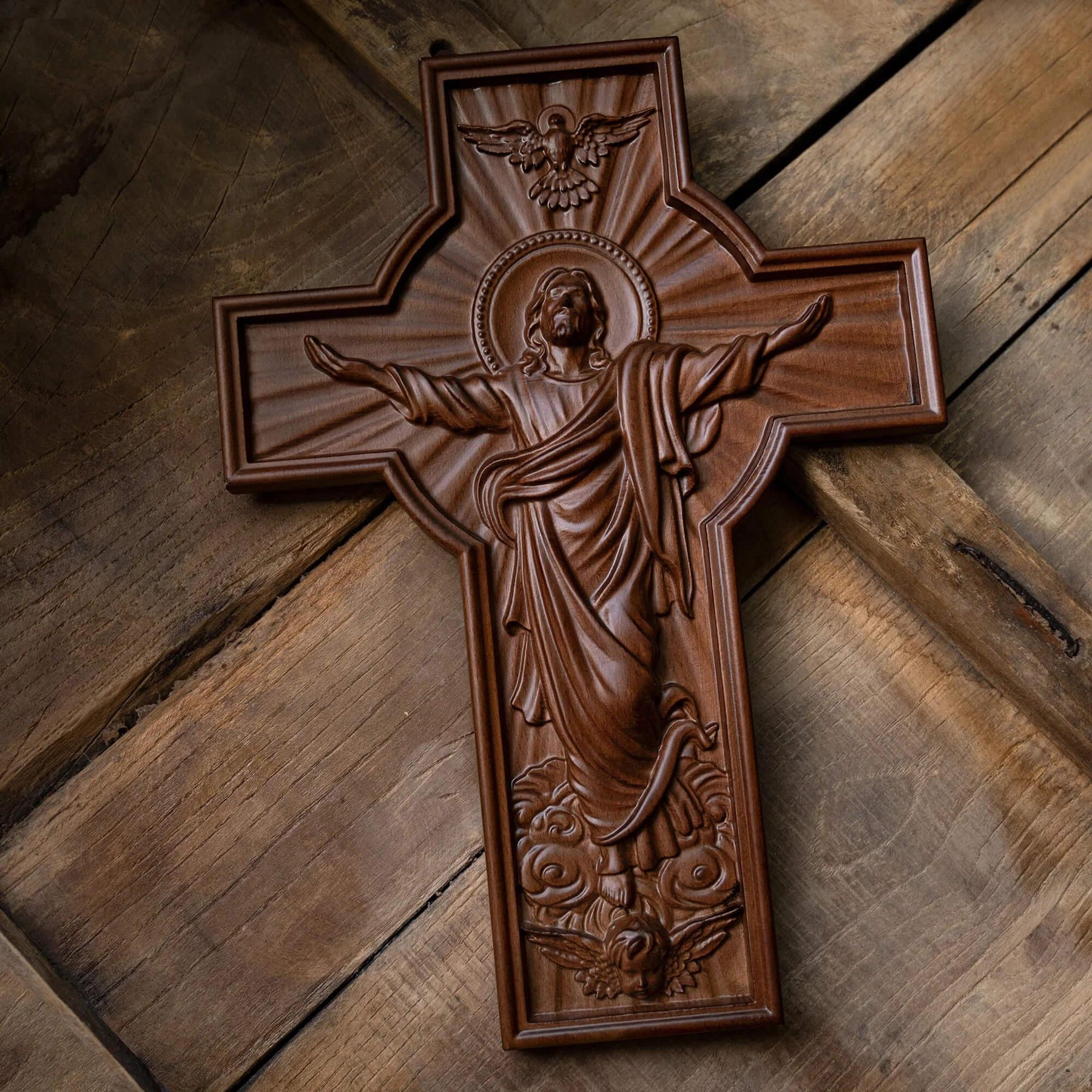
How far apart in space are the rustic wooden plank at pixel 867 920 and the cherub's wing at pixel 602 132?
2.20 feet

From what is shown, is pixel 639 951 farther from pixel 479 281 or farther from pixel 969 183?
pixel 969 183

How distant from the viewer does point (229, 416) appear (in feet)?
4.81

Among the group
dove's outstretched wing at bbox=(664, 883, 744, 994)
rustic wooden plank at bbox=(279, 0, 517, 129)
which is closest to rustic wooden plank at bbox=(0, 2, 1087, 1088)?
dove's outstretched wing at bbox=(664, 883, 744, 994)

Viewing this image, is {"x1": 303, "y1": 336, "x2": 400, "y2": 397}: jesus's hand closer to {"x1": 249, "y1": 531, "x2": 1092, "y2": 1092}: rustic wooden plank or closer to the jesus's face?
the jesus's face

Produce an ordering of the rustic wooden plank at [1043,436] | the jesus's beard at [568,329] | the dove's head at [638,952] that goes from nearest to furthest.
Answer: the dove's head at [638,952], the jesus's beard at [568,329], the rustic wooden plank at [1043,436]

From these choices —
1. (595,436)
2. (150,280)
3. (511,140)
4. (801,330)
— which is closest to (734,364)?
(801,330)

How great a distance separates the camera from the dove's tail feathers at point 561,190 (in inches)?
59.5

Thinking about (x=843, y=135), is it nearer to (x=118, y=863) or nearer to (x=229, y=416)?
(x=229, y=416)

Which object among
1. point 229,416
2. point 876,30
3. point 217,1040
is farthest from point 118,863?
point 876,30

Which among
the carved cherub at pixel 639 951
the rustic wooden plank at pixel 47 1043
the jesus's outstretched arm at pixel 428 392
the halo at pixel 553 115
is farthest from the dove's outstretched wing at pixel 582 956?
the halo at pixel 553 115

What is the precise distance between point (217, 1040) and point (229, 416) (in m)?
0.85

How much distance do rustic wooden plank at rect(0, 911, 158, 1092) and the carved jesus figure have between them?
2.22ft

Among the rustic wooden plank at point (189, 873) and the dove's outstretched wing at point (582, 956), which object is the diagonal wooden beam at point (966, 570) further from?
the dove's outstretched wing at point (582, 956)

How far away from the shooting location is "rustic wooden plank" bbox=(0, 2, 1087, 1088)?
57.2 inches
